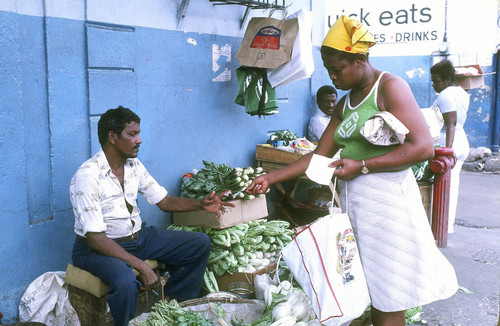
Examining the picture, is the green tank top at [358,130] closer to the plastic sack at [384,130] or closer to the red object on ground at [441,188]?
the plastic sack at [384,130]

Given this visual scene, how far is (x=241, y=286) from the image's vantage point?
4.14 meters

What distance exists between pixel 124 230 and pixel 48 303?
0.76 m

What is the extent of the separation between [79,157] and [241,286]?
1.66 m

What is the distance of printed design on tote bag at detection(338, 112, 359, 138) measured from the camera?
2.56 metres

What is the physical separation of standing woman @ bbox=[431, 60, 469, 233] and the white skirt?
348 cm

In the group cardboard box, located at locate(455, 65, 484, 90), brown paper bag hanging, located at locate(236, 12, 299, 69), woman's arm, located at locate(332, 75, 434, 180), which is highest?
brown paper bag hanging, located at locate(236, 12, 299, 69)

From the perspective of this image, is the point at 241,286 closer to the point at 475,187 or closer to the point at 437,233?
the point at 437,233

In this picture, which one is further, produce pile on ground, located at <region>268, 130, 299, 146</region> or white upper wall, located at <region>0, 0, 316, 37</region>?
produce pile on ground, located at <region>268, 130, 299, 146</region>

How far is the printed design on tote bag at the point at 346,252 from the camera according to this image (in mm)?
2541

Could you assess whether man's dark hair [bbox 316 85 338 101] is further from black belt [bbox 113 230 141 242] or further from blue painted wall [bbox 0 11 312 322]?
black belt [bbox 113 230 141 242]

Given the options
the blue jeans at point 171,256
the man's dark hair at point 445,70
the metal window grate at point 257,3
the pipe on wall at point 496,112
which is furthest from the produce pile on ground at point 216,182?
the pipe on wall at point 496,112

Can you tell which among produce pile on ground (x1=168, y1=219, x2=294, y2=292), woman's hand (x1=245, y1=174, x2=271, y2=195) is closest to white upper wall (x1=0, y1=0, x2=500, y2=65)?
produce pile on ground (x1=168, y1=219, x2=294, y2=292)

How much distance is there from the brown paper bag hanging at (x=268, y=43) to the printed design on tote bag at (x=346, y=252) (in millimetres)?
2939

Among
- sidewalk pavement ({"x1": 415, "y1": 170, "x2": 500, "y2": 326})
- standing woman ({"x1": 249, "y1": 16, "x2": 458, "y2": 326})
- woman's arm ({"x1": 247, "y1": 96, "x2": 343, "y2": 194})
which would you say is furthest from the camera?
sidewalk pavement ({"x1": 415, "y1": 170, "x2": 500, "y2": 326})
